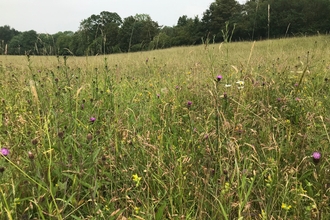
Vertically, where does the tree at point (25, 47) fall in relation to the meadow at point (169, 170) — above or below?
above

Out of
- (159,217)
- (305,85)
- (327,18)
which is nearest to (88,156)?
(159,217)

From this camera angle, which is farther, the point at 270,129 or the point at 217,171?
the point at 270,129

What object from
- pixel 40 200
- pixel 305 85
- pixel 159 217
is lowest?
pixel 159 217

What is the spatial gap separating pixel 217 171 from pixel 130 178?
1.53ft

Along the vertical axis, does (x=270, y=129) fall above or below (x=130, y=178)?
above

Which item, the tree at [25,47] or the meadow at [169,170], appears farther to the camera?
the tree at [25,47]

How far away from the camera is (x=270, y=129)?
1630 millimetres

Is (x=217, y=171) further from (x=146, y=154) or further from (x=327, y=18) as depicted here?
(x=327, y=18)

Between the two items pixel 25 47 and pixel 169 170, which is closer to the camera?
pixel 169 170

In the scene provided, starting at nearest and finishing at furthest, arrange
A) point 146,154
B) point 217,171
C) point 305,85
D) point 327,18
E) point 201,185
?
point 201,185, point 217,171, point 146,154, point 305,85, point 327,18

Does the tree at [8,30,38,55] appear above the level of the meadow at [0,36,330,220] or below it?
above

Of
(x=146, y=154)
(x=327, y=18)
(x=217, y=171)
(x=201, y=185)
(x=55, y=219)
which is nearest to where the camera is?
(x=55, y=219)

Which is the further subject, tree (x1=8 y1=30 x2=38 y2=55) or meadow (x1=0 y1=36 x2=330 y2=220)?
tree (x1=8 y1=30 x2=38 y2=55)

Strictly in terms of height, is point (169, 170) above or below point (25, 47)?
below
